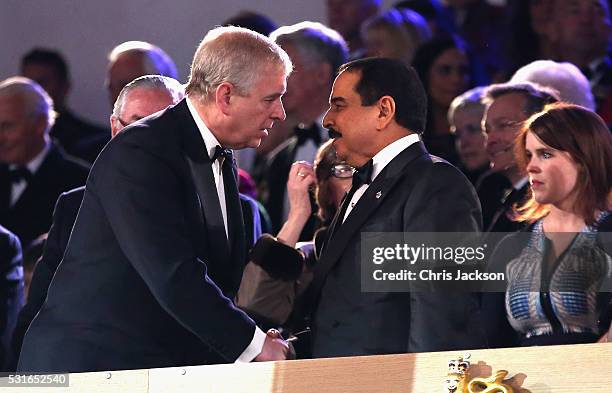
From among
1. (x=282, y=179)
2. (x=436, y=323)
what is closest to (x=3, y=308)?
(x=282, y=179)

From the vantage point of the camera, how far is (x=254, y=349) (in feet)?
10.5

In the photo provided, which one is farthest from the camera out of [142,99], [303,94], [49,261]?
[303,94]

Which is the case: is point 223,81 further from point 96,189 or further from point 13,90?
point 13,90

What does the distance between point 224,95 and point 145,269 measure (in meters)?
0.50

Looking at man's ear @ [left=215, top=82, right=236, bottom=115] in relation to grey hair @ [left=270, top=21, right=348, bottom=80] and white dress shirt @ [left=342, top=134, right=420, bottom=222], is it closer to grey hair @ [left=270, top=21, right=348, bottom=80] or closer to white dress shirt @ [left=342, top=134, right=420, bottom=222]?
white dress shirt @ [left=342, top=134, right=420, bottom=222]

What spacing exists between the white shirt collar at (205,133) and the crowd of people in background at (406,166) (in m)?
0.20

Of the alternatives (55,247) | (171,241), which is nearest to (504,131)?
(55,247)

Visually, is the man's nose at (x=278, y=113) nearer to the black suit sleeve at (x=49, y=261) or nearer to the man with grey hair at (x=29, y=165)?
the black suit sleeve at (x=49, y=261)

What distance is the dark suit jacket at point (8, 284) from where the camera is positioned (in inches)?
176

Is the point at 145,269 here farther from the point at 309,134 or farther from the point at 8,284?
the point at 309,134

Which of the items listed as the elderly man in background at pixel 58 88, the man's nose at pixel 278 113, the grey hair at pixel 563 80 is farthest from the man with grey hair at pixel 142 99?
the elderly man in background at pixel 58 88

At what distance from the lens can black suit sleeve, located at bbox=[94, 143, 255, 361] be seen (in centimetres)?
315

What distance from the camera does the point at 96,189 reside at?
325 cm

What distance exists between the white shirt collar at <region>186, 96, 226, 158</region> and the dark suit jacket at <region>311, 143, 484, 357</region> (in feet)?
1.29
